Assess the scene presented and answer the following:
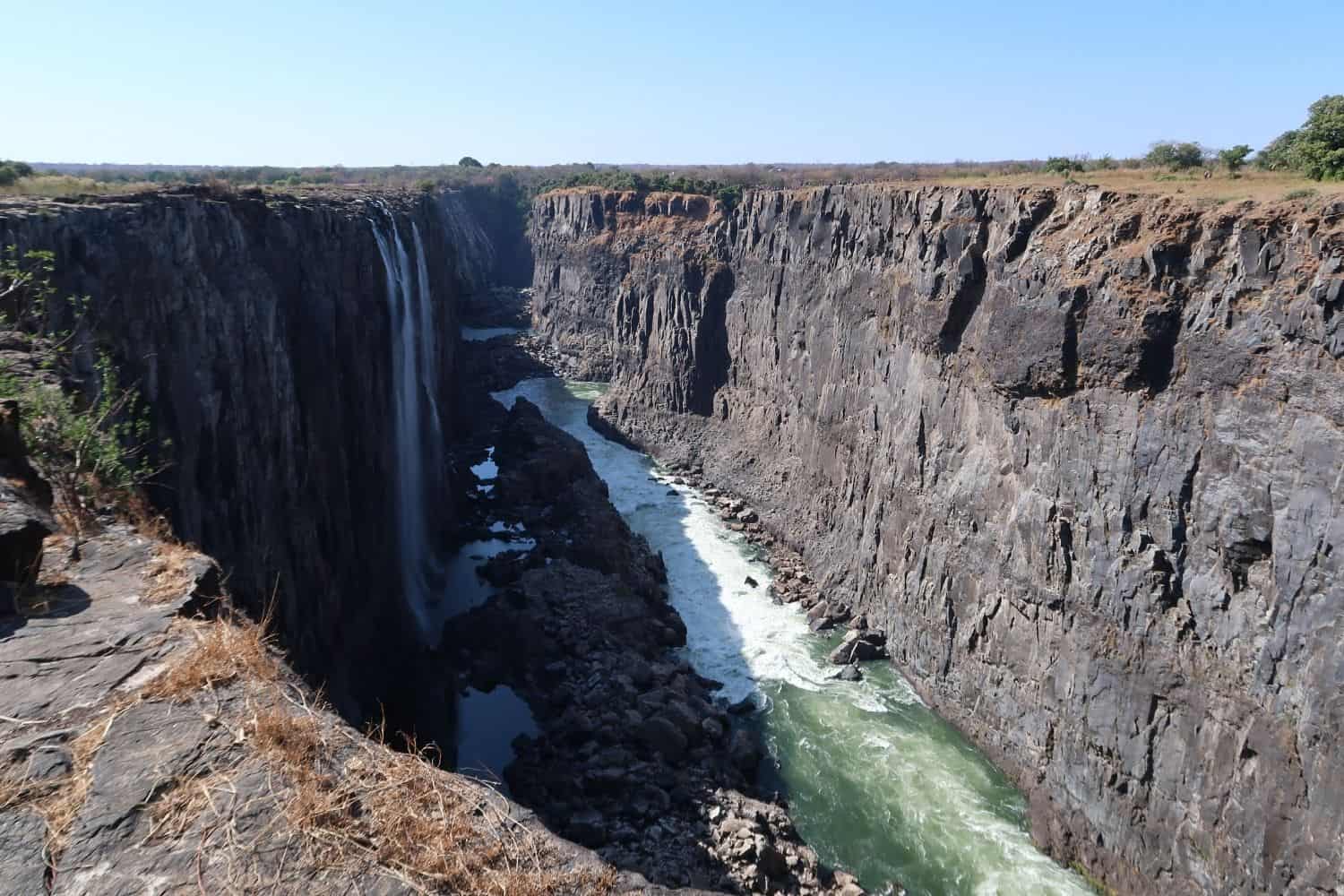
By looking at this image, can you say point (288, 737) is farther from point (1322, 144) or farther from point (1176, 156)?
point (1176, 156)

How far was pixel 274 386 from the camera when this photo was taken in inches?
776

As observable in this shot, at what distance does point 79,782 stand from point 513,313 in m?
84.9

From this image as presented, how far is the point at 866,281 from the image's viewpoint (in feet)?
115

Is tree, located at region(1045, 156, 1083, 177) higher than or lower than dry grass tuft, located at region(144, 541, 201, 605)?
higher

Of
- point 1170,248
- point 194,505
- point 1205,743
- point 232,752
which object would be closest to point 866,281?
point 1170,248

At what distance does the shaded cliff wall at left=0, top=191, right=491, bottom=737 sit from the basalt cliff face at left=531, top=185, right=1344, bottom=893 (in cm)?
1718

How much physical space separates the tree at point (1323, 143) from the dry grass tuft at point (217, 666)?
24.5 metres

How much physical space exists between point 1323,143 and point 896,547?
16831mm

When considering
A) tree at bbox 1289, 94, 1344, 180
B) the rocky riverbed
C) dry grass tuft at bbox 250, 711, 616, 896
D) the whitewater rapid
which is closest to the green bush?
tree at bbox 1289, 94, 1344, 180

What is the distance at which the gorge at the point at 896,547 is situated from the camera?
16484 mm

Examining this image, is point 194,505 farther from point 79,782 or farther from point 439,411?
point 439,411

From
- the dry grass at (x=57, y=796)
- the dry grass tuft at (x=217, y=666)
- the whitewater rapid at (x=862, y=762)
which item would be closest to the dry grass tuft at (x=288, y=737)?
the dry grass tuft at (x=217, y=666)

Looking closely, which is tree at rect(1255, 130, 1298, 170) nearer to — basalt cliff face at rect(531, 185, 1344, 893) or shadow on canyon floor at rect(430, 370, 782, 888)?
basalt cliff face at rect(531, 185, 1344, 893)

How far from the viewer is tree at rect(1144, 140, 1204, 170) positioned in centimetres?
2825
